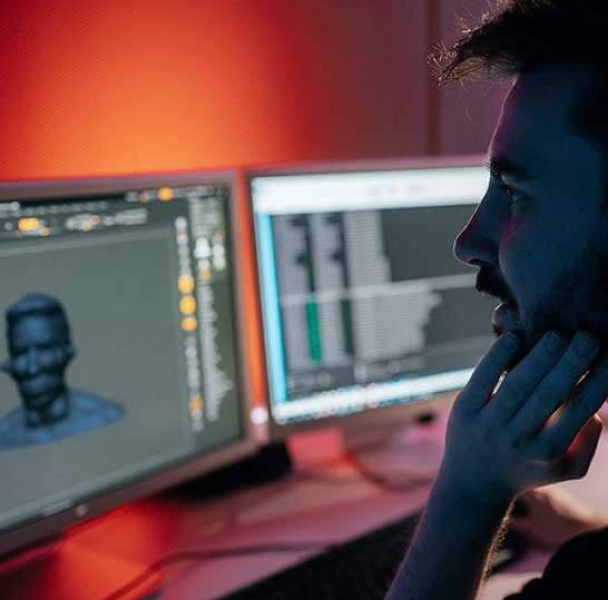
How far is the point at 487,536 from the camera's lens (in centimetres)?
80

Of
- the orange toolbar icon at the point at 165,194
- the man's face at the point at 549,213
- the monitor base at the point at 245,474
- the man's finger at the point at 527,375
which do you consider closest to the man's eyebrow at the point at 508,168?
the man's face at the point at 549,213

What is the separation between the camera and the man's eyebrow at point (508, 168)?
77cm

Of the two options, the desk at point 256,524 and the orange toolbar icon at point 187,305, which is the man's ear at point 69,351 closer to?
the orange toolbar icon at point 187,305

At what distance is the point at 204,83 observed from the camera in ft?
4.25

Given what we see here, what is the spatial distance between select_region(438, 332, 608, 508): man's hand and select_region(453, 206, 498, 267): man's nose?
0.10 meters

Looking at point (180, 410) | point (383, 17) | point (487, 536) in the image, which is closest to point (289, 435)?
point (180, 410)

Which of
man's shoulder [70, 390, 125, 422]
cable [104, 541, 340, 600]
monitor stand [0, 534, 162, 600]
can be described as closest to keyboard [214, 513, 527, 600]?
cable [104, 541, 340, 600]

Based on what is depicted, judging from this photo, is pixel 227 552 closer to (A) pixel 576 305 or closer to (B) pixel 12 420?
(B) pixel 12 420

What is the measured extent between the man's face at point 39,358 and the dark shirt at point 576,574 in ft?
1.76

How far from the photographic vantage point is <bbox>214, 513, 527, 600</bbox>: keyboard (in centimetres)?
89

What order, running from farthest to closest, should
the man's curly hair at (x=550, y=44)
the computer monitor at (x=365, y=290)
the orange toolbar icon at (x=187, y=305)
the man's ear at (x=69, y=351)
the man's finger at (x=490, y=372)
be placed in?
1. the computer monitor at (x=365, y=290)
2. the orange toolbar icon at (x=187, y=305)
3. the man's ear at (x=69, y=351)
4. the man's finger at (x=490, y=372)
5. the man's curly hair at (x=550, y=44)

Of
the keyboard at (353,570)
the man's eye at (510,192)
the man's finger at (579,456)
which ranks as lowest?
the keyboard at (353,570)

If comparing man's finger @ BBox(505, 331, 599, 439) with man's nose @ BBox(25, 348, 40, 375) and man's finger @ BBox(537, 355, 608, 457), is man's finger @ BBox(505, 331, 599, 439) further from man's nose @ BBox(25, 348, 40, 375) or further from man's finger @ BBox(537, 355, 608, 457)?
man's nose @ BBox(25, 348, 40, 375)

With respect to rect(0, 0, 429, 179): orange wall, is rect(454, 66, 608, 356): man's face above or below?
below
